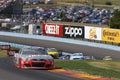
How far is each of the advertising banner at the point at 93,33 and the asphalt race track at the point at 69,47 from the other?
4.53ft

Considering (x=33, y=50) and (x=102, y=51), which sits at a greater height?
(x=33, y=50)

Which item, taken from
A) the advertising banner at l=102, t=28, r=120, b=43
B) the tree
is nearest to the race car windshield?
the advertising banner at l=102, t=28, r=120, b=43

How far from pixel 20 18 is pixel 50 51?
50225 millimetres

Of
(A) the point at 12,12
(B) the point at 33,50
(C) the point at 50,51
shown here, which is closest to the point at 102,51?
(C) the point at 50,51

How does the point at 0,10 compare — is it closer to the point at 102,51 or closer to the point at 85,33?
the point at 85,33

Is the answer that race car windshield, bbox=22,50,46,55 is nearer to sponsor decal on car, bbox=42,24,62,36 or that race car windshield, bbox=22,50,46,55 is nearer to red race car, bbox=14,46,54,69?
red race car, bbox=14,46,54,69

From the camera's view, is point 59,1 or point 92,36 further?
point 59,1

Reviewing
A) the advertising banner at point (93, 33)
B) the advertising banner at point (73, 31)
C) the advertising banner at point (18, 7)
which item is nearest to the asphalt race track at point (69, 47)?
the advertising banner at point (93, 33)

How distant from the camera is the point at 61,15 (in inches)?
3669

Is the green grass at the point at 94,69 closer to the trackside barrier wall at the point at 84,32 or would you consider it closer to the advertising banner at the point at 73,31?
the trackside barrier wall at the point at 84,32

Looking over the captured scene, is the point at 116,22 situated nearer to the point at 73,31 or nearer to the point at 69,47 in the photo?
the point at 73,31

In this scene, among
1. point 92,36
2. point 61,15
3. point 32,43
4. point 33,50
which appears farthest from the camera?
point 61,15

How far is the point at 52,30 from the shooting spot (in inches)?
2099

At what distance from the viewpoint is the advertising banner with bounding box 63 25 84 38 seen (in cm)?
4834
